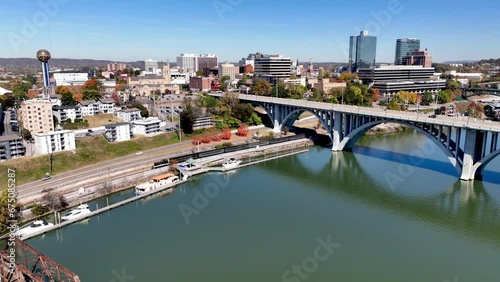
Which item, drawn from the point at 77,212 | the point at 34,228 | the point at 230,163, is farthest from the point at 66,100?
the point at 34,228

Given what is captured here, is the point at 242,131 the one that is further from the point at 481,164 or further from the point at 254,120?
the point at 481,164

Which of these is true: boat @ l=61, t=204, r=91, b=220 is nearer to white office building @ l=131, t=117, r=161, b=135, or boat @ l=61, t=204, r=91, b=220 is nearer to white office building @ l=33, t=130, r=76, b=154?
white office building @ l=33, t=130, r=76, b=154

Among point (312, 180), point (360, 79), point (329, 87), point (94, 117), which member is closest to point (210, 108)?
point (94, 117)

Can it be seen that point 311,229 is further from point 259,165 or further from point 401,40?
point 401,40

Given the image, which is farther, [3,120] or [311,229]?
[3,120]

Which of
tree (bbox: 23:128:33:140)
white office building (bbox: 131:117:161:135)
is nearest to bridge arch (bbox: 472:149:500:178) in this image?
white office building (bbox: 131:117:161:135)

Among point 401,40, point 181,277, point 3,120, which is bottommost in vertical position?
point 181,277
